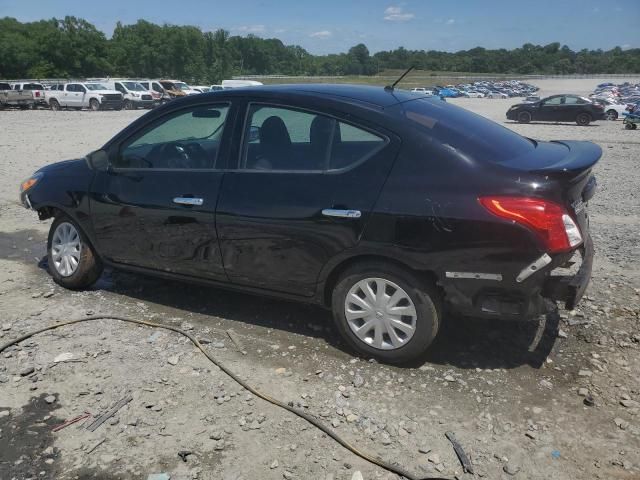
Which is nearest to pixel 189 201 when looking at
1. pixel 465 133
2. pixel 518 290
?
pixel 465 133

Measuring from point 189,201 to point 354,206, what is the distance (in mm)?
1349

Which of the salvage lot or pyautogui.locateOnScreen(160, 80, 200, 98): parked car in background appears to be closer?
the salvage lot

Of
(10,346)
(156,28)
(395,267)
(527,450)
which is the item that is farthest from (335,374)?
(156,28)

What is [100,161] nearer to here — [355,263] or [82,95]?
[355,263]

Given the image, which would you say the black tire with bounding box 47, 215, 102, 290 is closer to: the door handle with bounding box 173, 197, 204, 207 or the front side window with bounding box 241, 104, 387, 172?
the door handle with bounding box 173, 197, 204, 207

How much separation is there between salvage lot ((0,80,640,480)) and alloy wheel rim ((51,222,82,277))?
0.23 metres

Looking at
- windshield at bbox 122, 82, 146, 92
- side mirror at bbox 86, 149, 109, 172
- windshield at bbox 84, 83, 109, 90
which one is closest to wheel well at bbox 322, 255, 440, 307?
side mirror at bbox 86, 149, 109, 172

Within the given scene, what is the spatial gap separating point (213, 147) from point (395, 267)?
168cm

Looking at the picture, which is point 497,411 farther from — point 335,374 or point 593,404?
point 335,374

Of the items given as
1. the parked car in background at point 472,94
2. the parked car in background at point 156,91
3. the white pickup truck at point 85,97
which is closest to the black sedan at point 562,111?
the parked car in background at point 156,91

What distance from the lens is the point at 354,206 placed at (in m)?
3.57

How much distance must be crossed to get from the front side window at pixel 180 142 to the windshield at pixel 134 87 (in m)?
39.1

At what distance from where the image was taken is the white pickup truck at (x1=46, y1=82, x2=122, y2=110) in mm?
37625

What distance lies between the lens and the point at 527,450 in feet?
9.72
